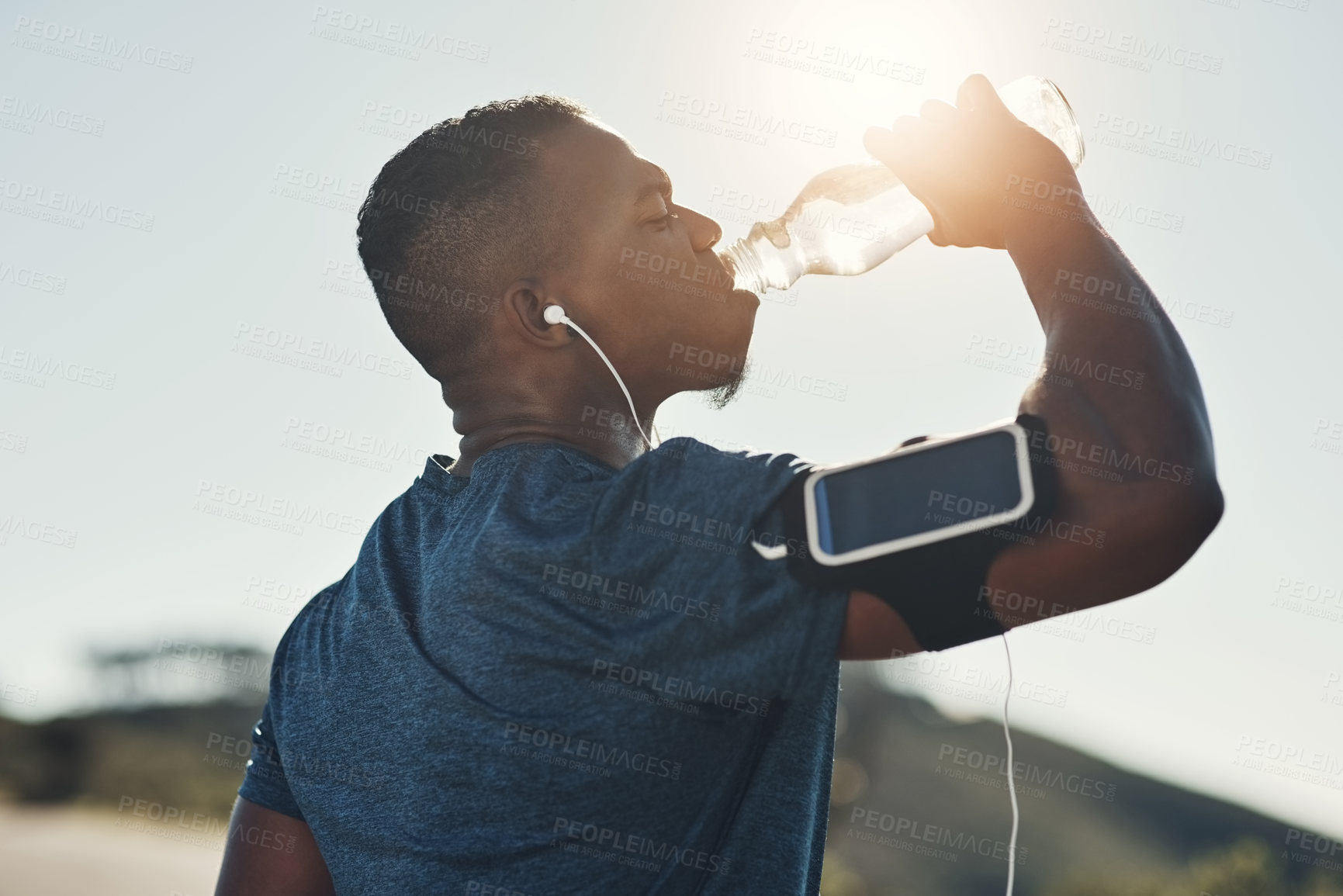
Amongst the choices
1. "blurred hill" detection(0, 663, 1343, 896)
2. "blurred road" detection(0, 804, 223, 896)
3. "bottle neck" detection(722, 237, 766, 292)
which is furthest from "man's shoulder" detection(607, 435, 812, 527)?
"blurred road" detection(0, 804, 223, 896)

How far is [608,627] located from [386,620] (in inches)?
18.2

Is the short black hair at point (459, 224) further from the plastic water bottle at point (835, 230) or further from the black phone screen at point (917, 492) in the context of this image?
the black phone screen at point (917, 492)

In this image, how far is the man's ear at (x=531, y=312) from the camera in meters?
1.85

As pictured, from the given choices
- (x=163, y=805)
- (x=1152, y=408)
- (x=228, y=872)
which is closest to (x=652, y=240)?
(x=1152, y=408)

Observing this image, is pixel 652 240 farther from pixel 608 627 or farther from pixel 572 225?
pixel 608 627

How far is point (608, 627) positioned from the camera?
4.23 ft

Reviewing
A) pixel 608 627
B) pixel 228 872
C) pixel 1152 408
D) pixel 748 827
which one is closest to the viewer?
pixel 1152 408

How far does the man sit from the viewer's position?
1.18m

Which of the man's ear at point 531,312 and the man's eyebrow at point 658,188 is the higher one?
the man's eyebrow at point 658,188

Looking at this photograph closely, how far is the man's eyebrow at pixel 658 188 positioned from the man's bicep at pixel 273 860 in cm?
134

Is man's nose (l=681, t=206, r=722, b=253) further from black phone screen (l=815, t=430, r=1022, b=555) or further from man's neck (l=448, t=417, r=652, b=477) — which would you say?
black phone screen (l=815, t=430, r=1022, b=555)

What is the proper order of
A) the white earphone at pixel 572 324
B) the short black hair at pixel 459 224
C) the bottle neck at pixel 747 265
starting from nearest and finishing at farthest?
the white earphone at pixel 572 324
the short black hair at pixel 459 224
the bottle neck at pixel 747 265

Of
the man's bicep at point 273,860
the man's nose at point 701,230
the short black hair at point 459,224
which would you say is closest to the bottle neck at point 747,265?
the man's nose at point 701,230

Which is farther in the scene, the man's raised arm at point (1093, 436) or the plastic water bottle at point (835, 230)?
the plastic water bottle at point (835, 230)
